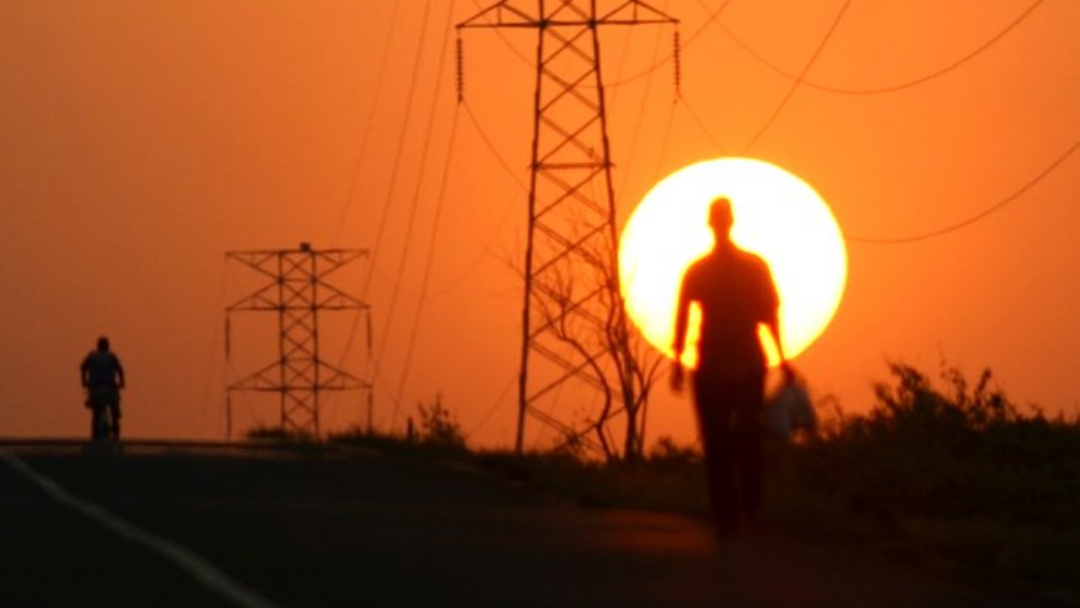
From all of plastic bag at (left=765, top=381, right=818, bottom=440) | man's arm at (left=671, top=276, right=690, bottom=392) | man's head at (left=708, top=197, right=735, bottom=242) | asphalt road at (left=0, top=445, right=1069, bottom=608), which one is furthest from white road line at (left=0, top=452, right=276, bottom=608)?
plastic bag at (left=765, top=381, right=818, bottom=440)

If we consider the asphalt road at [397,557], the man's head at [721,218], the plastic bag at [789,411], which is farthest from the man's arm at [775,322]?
the asphalt road at [397,557]

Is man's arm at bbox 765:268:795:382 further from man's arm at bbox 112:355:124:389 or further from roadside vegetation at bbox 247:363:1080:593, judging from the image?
man's arm at bbox 112:355:124:389

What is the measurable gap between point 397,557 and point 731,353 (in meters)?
3.73

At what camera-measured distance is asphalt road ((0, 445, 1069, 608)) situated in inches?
514

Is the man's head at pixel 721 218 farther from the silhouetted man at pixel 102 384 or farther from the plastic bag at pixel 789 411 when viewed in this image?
the silhouetted man at pixel 102 384

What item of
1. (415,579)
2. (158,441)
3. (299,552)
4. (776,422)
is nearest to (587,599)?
(415,579)

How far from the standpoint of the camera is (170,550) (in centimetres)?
1517

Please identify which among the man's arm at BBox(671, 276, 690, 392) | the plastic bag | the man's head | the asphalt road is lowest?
the asphalt road

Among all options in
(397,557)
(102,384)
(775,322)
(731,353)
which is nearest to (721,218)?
(775,322)

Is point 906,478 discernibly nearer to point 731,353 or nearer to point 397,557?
point 731,353

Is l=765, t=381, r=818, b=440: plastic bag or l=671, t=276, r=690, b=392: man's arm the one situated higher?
l=671, t=276, r=690, b=392: man's arm

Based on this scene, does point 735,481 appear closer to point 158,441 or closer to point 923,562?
point 923,562

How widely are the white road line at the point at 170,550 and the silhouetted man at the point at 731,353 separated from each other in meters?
3.75

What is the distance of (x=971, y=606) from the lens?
13102 mm
